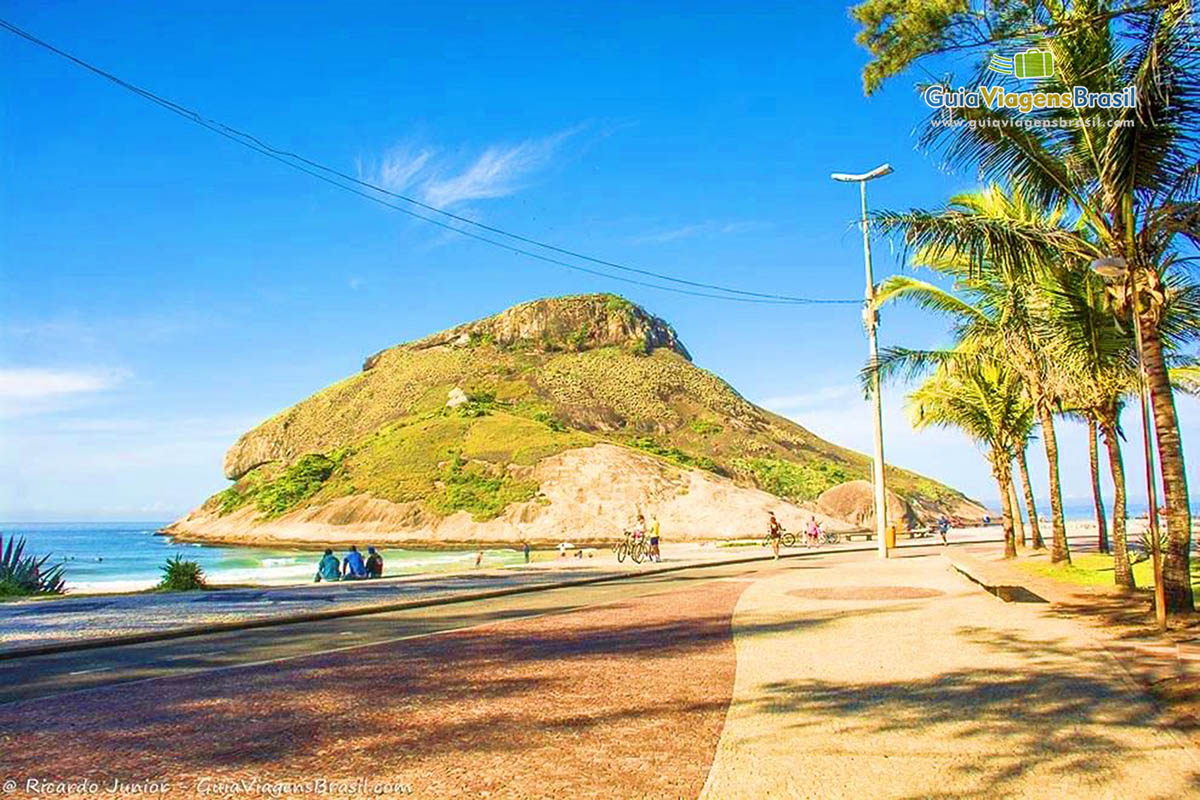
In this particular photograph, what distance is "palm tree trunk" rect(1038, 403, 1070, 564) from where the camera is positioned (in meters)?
23.5

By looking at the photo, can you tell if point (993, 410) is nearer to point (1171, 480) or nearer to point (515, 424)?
point (1171, 480)


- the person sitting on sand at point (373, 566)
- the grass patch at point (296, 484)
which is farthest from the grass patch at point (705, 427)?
the person sitting on sand at point (373, 566)

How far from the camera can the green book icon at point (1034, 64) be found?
491 inches

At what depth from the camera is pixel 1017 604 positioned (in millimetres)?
14406

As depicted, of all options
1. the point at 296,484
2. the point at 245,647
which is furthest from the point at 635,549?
the point at 296,484

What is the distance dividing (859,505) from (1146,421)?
2467 inches

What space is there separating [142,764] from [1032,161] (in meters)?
14.4

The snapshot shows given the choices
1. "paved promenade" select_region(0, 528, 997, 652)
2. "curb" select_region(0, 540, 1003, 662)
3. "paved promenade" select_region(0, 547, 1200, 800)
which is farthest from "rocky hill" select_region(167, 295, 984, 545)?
"paved promenade" select_region(0, 547, 1200, 800)

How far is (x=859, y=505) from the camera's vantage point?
7219cm

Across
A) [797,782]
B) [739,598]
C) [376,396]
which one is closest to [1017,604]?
[739,598]

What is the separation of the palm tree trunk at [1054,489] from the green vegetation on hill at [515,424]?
6176 cm

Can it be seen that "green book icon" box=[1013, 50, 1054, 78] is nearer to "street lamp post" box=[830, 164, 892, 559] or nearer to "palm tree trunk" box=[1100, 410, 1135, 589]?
"palm tree trunk" box=[1100, 410, 1135, 589]

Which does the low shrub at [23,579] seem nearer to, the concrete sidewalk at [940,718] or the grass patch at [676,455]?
the concrete sidewalk at [940,718]

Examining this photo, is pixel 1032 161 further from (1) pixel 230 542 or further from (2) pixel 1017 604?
(1) pixel 230 542
